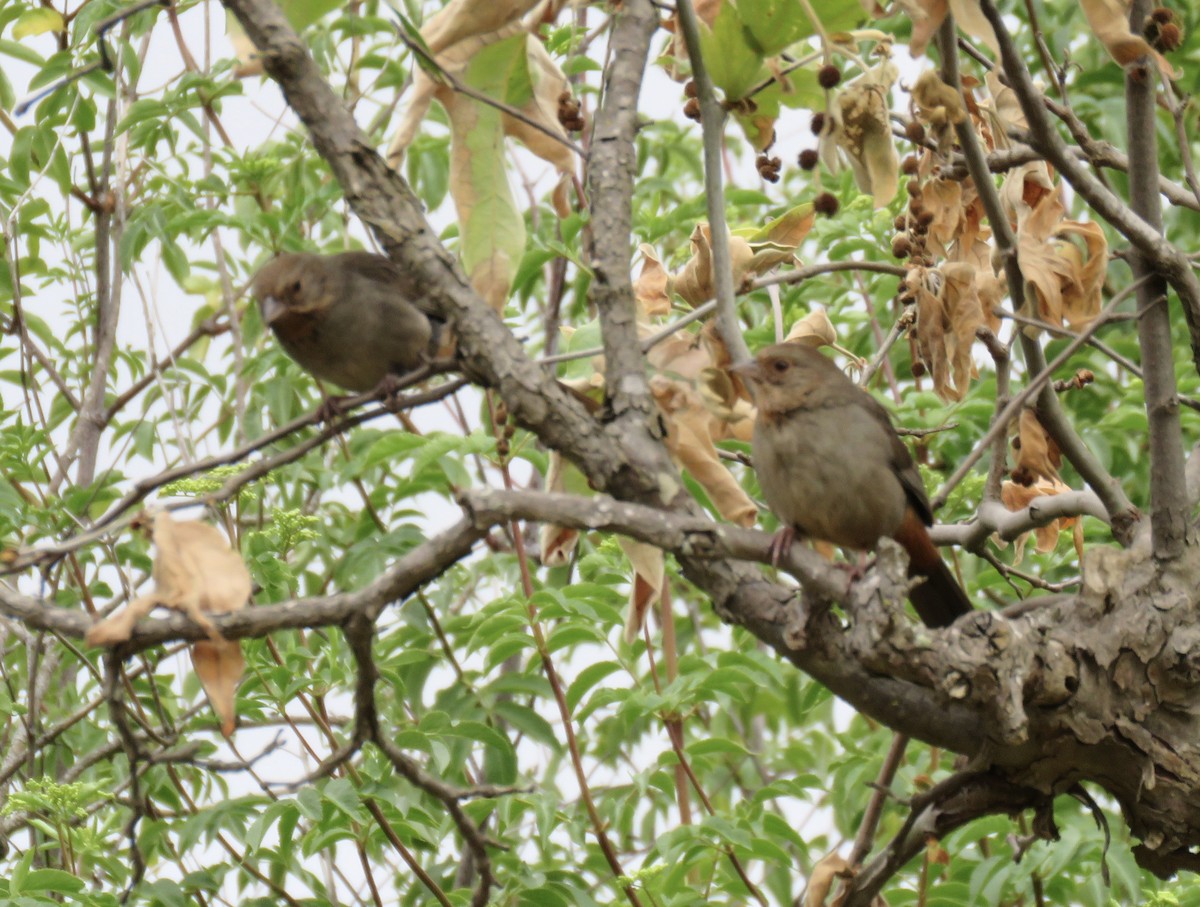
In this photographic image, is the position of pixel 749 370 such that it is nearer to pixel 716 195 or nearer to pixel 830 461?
pixel 716 195

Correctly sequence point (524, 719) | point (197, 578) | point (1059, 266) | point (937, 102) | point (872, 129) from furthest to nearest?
point (524, 719) → point (1059, 266) → point (872, 129) → point (937, 102) → point (197, 578)

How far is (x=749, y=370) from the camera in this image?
11.0 ft

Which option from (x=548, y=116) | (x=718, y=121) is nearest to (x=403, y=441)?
(x=548, y=116)

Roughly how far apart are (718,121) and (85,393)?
3972mm

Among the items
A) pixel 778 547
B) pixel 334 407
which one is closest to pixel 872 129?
pixel 778 547

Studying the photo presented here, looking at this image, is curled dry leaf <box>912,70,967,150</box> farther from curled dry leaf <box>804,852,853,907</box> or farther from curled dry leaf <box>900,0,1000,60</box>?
curled dry leaf <box>804,852,853,907</box>

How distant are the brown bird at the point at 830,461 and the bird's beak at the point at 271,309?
5.60ft

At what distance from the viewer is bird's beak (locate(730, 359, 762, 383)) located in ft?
10.3

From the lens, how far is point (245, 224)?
5.08 m

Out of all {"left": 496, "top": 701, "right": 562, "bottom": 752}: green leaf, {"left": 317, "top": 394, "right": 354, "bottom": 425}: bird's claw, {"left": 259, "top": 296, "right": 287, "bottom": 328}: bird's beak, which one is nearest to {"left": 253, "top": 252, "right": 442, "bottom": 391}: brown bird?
{"left": 259, "top": 296, "right": 287, "bottom": 328}: bird's beak

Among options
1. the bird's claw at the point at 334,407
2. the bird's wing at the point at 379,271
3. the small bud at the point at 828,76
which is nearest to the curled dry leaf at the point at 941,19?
the small bud at the point at 828,76

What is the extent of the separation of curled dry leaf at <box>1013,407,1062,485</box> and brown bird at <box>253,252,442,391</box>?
2007 millimetres

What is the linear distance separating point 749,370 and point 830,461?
0.81 m

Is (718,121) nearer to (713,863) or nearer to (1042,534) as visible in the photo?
(1042,534)
